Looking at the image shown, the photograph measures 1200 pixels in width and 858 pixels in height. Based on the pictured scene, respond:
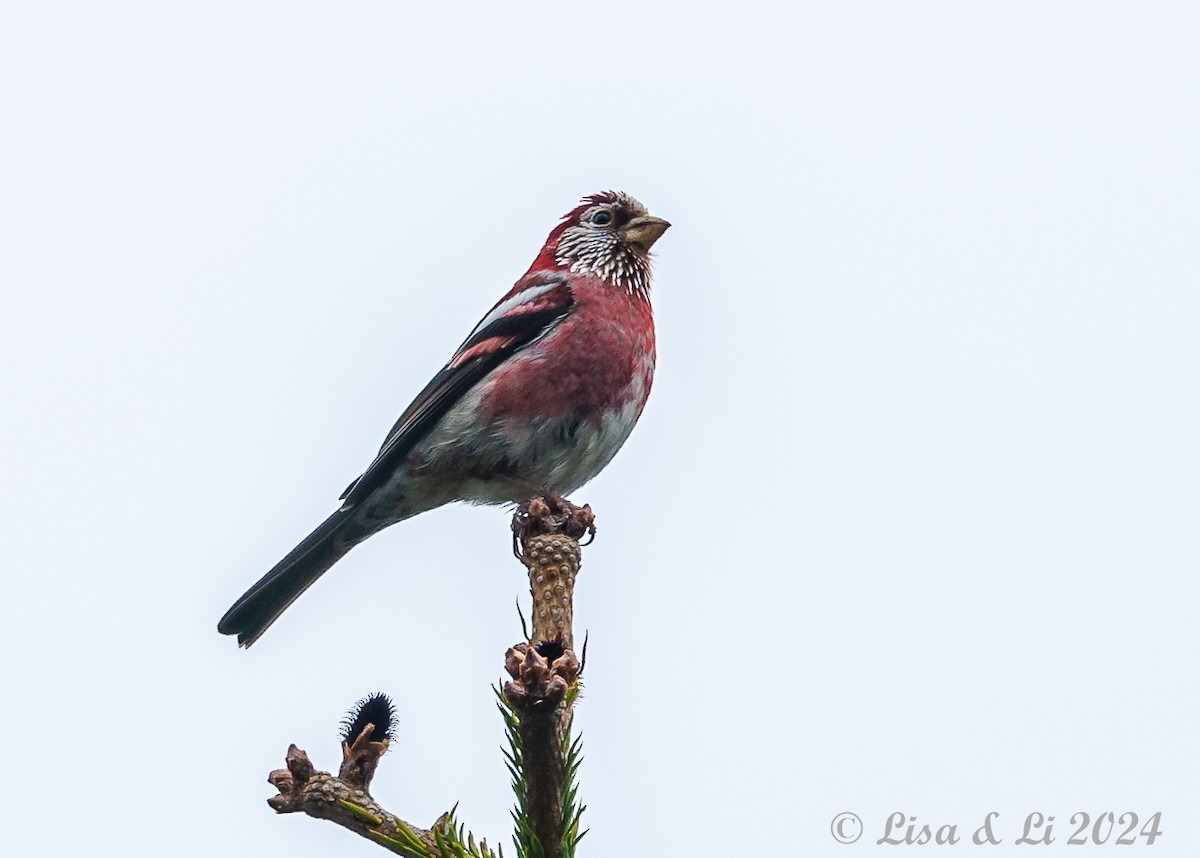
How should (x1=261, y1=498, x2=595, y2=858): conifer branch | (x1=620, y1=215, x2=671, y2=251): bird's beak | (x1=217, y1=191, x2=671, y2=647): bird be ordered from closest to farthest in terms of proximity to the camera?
(x1=261, y1=498, x2=595, y2=858): conifer branch < (x1=217, y1=191, x2=671, y2=647): bird < (x1=620, y1=215, x2=671, y2=251): bird's beak

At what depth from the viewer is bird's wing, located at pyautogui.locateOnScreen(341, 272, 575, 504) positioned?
7.14 m

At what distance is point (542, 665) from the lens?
9.68 ft

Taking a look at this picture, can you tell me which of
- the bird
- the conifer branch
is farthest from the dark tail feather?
the conifer branch

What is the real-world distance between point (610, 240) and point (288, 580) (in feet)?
8.96

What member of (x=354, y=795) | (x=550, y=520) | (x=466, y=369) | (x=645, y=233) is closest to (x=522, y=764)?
(x=354, y=795)

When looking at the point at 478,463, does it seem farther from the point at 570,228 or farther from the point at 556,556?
the point at 556,556

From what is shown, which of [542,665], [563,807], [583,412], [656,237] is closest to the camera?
[542,665]

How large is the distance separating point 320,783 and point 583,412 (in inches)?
145

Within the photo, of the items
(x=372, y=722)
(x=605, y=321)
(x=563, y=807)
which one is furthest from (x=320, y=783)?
(x=605, y=321)

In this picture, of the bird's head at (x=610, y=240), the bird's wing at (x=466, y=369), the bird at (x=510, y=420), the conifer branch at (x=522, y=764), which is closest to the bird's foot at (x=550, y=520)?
the conifer branch at (x=522, y=764)

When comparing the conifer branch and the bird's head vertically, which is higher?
the bird's head

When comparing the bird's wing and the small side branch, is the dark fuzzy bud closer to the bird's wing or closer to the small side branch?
the small side branch

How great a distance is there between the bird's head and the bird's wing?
44 centimetres

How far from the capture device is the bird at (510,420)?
683cm
